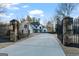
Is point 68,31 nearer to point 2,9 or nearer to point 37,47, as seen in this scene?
point 37,47

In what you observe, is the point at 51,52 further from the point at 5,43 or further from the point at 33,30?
the point at 5,43

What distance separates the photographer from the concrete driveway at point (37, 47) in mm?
3670

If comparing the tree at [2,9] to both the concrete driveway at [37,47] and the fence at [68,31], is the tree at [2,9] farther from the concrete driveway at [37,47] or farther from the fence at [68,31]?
the fence at [68,31]

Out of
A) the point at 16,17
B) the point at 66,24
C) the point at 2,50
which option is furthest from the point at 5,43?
the point at 66,24

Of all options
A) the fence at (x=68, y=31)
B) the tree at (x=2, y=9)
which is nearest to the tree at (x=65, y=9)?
the fence at (x=68, y=31)

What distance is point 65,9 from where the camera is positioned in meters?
3.69

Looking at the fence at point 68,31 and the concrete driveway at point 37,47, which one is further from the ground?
the fence at point 68,31

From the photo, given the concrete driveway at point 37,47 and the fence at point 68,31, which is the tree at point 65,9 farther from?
the concrete driveway at point 37,47

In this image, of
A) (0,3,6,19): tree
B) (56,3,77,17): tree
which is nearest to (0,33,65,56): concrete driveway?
(56,3,77,17): tree

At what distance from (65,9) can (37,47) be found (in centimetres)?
67

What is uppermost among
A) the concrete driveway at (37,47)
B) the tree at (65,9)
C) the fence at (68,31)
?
the tree at (65,9)

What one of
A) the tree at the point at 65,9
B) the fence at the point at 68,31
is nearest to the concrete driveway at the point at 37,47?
the fence at the point at 68,31

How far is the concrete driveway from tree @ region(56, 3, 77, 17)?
34 centimetres

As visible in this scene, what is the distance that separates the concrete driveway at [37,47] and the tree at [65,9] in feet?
1.12
